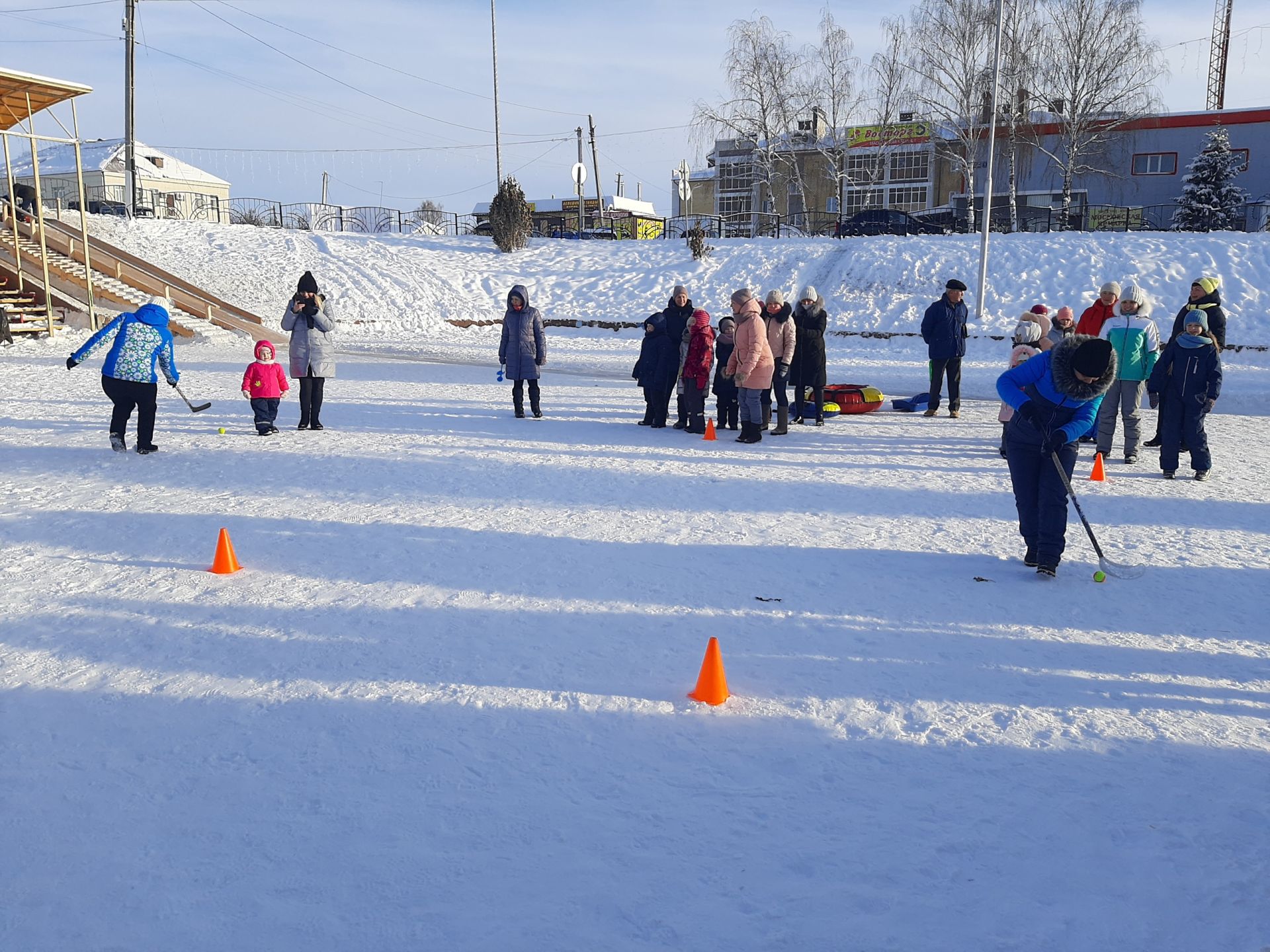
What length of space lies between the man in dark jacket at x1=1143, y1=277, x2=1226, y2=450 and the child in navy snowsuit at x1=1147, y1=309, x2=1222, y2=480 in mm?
37

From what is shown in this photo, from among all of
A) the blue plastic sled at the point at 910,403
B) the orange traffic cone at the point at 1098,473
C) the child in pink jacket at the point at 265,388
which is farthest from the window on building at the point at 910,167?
the child in pink jacket at the point at 265,388

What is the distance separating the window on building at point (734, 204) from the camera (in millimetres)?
57125

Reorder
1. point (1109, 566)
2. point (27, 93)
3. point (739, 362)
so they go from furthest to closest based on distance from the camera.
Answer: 1. point (27, 93)
2. point (739, 362)
3. point (1109, 566)

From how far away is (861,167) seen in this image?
50625mm

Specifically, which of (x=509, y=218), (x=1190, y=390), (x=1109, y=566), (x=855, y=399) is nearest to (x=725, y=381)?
(x=855, y=399)

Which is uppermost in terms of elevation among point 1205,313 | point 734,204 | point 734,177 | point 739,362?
point 734,177

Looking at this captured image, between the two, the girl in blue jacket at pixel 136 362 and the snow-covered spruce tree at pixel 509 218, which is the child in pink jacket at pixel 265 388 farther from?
the snow-covered spruce tree at pixel 509 218

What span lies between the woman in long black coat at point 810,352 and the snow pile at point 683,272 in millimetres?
13596

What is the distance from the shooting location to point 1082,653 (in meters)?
5.09

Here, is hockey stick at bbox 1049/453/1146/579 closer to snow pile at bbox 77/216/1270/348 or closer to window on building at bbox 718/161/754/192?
snow pile at bbox 77/216/1270/348

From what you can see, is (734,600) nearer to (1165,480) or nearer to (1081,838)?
(1081,838)

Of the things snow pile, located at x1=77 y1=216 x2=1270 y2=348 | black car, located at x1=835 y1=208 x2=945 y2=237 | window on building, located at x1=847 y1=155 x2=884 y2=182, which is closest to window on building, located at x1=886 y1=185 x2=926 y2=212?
window on building, located at x1=847 y1=155 x2=884 y2=182

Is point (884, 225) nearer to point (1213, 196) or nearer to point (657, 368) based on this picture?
point (1213, 196)

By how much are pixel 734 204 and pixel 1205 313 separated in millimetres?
51351
